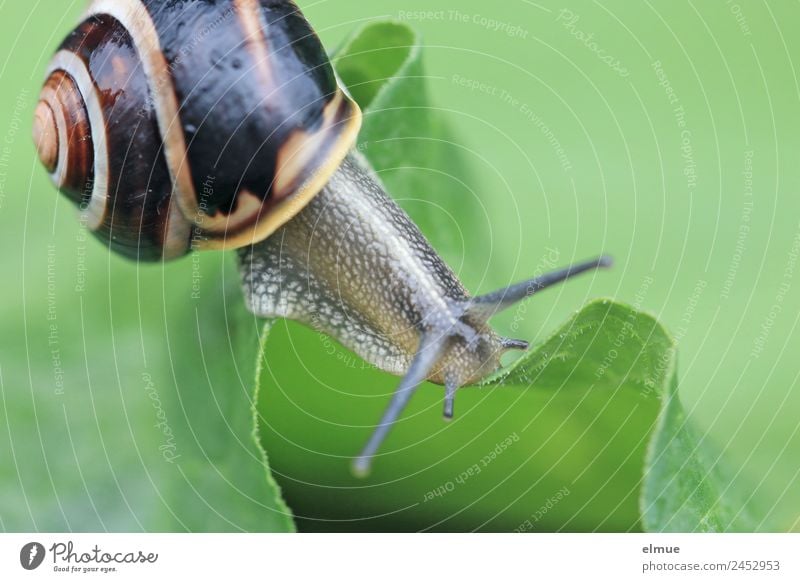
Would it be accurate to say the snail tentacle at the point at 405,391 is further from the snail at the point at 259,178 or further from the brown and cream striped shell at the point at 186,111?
the brown and cream striped shell at the point at 186,111

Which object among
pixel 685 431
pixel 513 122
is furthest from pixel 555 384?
pixel 513 122

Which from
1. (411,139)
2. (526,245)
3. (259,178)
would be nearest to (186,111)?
(259,178)

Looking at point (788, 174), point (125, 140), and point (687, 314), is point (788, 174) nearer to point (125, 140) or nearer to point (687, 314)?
point (687, 314)
